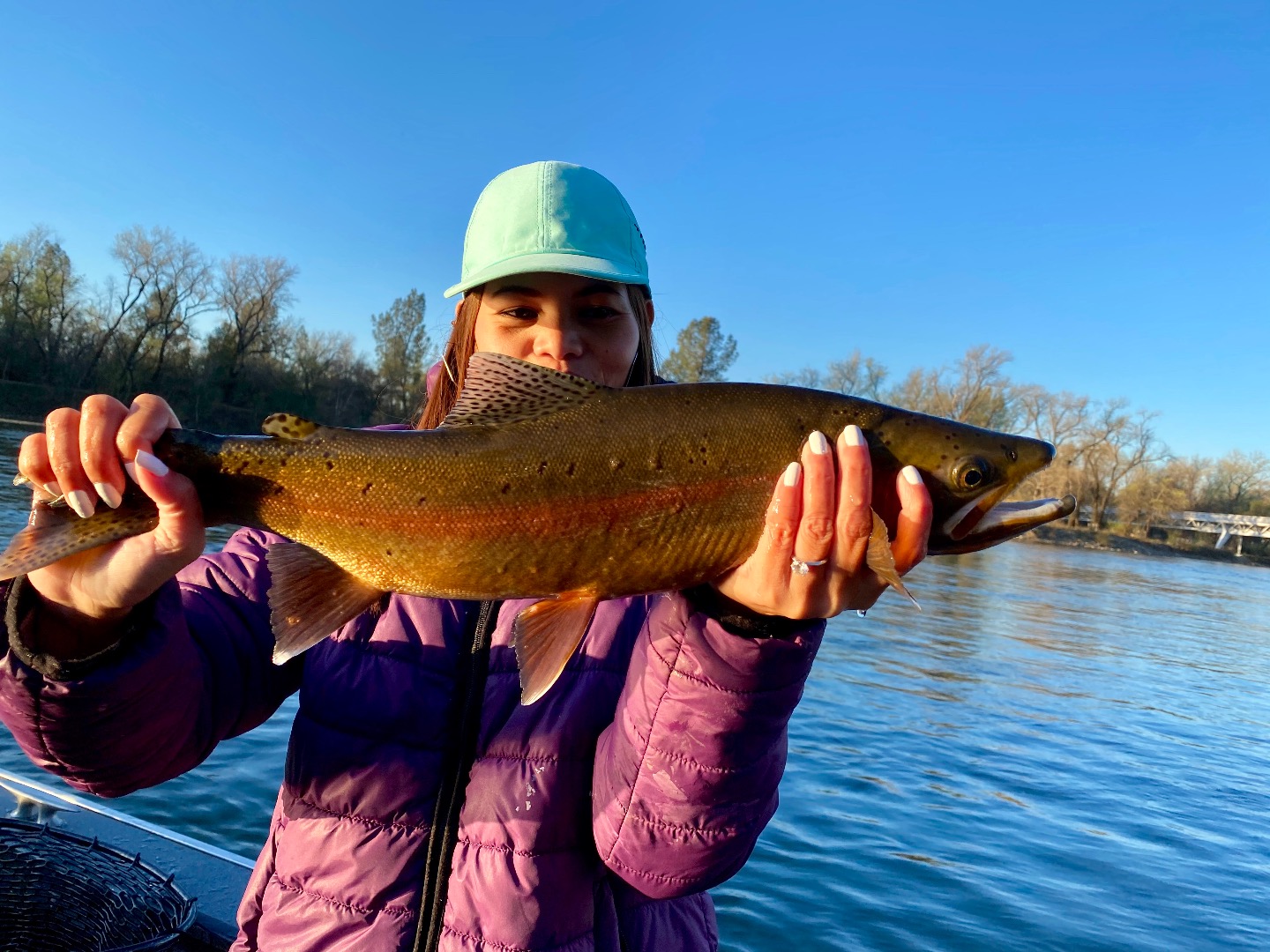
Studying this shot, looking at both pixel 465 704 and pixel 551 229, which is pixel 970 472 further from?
pixel 465 704

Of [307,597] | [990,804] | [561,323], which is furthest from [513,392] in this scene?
[990,804]

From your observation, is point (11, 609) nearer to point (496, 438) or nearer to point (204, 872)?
point (496, 438)

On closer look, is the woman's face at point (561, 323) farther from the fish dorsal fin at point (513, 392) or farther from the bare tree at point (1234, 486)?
the bare tree at point (1234, 486)

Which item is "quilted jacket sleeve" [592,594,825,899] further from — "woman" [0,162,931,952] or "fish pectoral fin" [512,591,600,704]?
A: "fish pectoral fin" [512,591,600,704]

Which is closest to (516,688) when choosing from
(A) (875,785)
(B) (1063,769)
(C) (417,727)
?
(C) (417,727)

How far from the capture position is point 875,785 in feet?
30.9

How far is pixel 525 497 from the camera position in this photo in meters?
2.38

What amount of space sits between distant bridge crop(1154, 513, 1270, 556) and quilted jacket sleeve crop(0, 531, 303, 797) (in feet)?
270

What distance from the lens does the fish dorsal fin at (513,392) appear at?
2490mm

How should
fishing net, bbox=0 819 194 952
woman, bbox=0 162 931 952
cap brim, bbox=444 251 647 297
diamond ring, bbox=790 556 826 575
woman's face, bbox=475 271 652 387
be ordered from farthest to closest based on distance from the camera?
fishing net, bbox=0 819 194 952 < woman's face, bbox=475 271 652 387 < cap brim, bbox=444 251 647 297 < diamond ring, bbox=790 556 826 575 < woman, bbox=0 162 931 952

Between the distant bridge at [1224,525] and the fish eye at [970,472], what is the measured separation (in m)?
81.1

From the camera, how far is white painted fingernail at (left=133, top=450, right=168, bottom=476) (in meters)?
2.05

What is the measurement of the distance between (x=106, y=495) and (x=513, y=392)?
1.06m

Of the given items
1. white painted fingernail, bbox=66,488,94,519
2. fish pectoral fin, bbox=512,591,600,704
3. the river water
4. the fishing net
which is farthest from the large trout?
the river water
